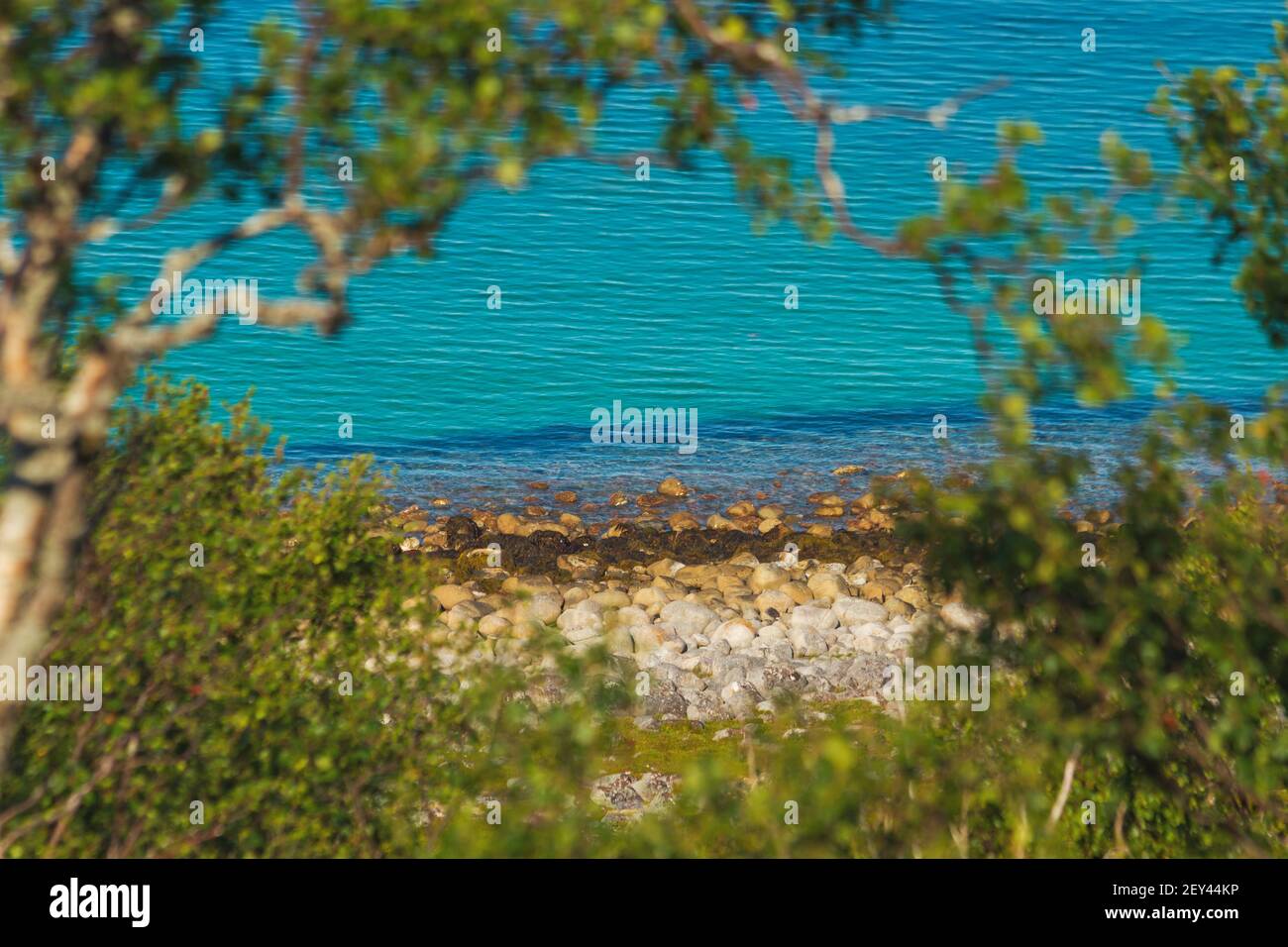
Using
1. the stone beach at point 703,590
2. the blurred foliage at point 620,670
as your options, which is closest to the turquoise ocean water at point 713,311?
the stone beach at point 703,590

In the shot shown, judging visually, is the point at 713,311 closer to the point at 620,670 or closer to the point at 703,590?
the point at 703,590

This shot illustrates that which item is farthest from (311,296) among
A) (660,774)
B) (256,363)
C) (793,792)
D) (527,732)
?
(256,363)

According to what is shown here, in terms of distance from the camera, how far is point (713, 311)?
173ft

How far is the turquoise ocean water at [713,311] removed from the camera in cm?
4216

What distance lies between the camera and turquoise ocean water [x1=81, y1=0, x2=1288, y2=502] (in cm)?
4216

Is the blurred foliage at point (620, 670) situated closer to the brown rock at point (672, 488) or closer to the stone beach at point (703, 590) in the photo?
the stone beach at point (703, 590)

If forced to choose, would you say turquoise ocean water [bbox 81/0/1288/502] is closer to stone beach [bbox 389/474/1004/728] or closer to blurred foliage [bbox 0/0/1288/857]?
stone beach [bbox 389/474/1004/728]

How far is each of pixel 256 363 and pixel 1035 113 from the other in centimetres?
3056

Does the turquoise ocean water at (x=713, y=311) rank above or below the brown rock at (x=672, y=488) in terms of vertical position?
above

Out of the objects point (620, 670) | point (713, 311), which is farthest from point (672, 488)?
point (620, 670)

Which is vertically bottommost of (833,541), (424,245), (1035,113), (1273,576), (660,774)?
(660,774)

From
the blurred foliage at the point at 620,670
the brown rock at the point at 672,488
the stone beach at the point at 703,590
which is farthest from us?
the brown rock at the point at 672,488
